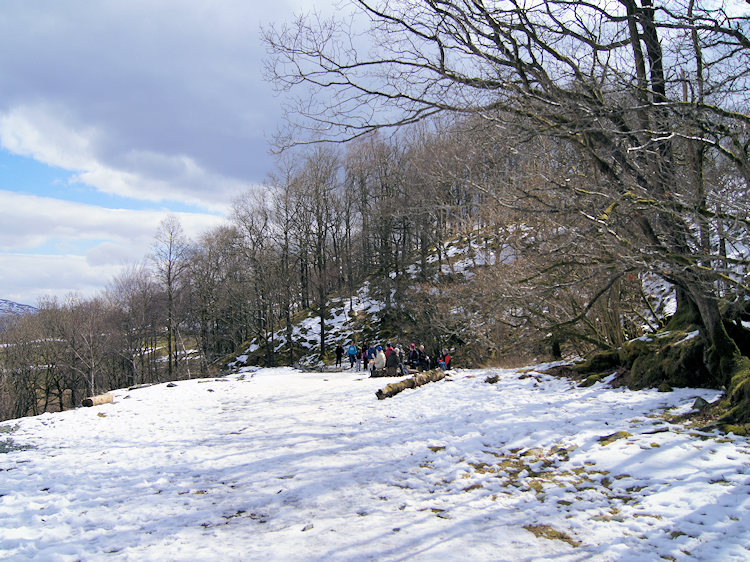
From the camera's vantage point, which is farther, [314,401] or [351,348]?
[351,348]

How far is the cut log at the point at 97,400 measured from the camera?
409 inches

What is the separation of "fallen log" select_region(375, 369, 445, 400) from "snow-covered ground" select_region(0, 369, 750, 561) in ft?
7.73

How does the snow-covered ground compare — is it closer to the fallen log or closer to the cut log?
the cut log

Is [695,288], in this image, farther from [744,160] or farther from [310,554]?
[310,554]

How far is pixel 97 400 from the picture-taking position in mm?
10641

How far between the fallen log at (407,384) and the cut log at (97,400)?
6928 millimetres

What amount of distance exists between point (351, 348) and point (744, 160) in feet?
64.9

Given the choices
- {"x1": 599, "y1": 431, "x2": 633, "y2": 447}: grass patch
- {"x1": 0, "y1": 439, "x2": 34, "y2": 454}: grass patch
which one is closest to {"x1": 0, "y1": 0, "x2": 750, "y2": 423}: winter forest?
{"x1": 599, "y1": 431, "x2": 633, "y2": 447}: grass patch

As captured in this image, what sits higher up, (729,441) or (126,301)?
(126,301)

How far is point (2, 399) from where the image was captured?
28422 millimetres

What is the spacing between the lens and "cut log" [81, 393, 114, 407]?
10.4 metres

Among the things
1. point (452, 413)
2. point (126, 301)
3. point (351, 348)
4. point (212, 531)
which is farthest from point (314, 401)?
point (126, 301)

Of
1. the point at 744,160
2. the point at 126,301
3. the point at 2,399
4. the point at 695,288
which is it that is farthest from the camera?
the point at 126,301

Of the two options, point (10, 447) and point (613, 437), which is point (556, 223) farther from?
point (10, 447)
